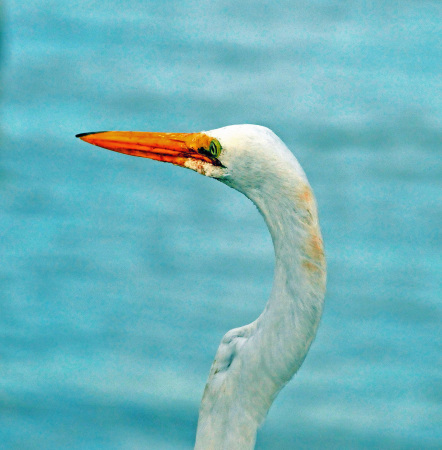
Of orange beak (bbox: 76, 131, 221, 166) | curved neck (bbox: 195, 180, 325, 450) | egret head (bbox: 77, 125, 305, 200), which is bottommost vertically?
curved neck (bbox: 195, 180, 325, 450)

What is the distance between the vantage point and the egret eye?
2.74 m

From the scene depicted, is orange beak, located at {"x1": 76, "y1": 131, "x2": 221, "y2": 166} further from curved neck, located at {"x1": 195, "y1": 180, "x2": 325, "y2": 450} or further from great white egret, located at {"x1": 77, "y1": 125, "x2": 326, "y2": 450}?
curved neck, located at {"x1": 195, "y1": 180, "x2": 325, "y2": 450}

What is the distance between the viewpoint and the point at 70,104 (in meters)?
8.46

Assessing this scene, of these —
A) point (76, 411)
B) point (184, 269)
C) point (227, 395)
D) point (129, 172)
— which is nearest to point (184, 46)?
point (129, 172)

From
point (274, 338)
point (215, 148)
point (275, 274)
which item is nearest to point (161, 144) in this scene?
point (215, 148)

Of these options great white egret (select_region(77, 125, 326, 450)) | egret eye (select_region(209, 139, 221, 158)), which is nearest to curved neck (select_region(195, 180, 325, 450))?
great white egret (select_region(77, 125, 326, 450))

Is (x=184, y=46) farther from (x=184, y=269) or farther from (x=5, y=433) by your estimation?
(x=5, y=433)

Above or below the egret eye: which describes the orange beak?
above

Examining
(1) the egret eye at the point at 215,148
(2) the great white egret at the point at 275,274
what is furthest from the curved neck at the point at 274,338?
(1) the egret eye at the point at 215,148

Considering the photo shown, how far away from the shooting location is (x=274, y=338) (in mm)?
2766

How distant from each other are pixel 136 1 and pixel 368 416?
5596 mm

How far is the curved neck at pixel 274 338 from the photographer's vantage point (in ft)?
8.59

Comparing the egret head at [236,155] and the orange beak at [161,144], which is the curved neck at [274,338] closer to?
the egret head at [236,155]

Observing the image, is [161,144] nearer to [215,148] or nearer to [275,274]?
[215,148]
